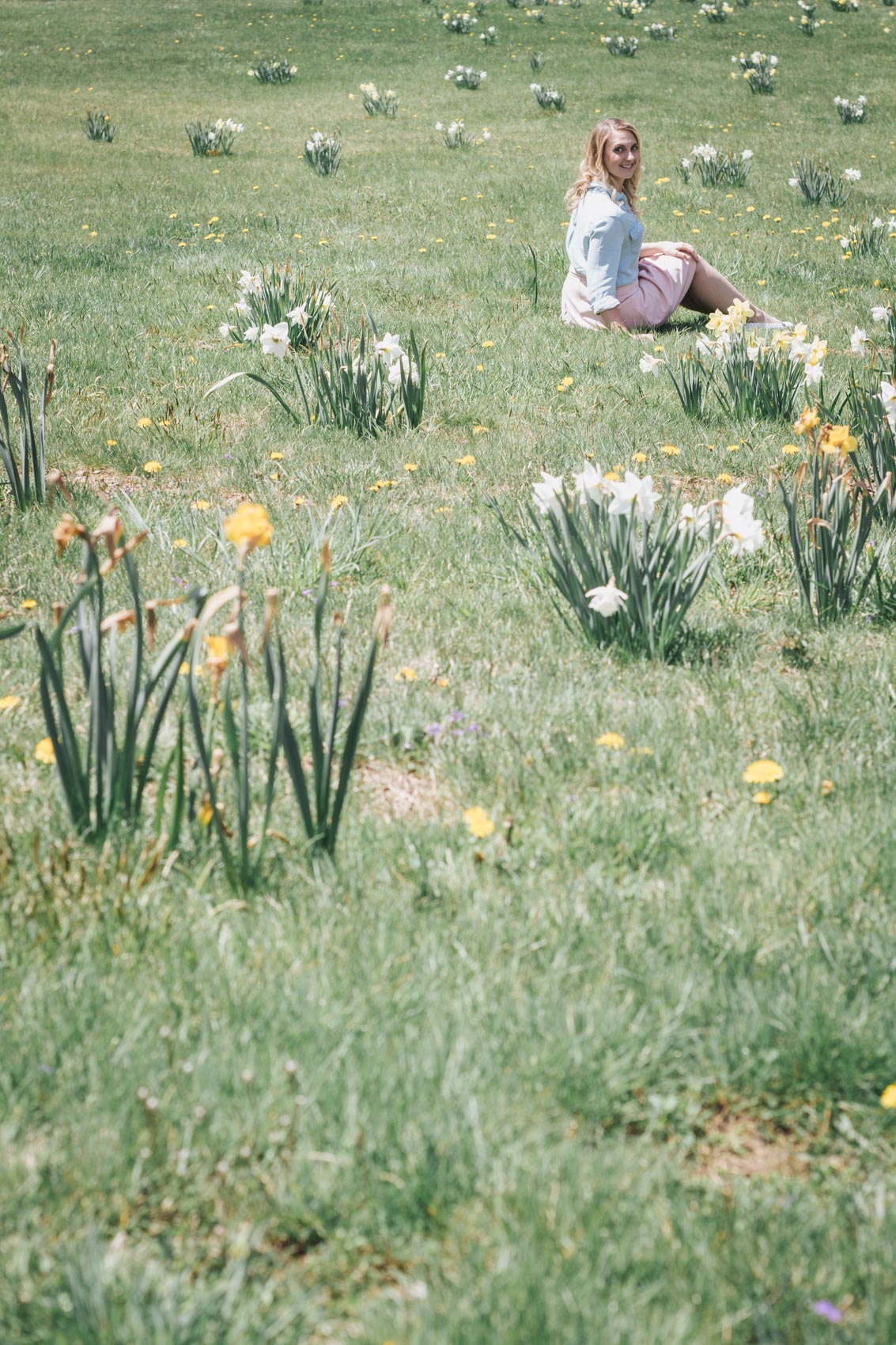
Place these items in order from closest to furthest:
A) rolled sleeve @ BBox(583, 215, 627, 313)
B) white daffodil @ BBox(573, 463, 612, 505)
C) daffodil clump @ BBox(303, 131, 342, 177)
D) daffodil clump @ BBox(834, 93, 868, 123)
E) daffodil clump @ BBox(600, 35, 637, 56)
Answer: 1. white daffodil @ BBox(573, 463, 612, 505)
2. rolled sleeve @ BBox(583, 215, 627, 313)
3. daffodil clump @ BBox(303, 131, 342, 177)
4. daffodil clump @ BBox(834, 93, 868, 123)
5. daffodil clump @ BBox(600, 35, 637, 56)

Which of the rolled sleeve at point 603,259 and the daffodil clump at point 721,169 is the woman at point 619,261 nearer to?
the rolled sleeve at point 603,259

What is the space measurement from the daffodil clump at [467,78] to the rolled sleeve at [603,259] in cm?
1267

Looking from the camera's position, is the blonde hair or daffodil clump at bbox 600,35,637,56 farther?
daffodil clump at bbox 600,35,637,56

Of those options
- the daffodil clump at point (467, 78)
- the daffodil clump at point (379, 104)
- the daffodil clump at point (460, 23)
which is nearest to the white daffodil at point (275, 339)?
the daffodil clump at point (379, 104)

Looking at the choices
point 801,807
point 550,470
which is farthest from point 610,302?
point 801,807

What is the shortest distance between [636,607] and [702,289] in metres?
4.32

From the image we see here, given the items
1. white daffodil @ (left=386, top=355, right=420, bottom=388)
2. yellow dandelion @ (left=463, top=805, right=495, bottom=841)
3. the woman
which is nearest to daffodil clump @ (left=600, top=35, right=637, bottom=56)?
the woman

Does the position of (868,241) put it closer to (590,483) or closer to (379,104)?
(590,483)

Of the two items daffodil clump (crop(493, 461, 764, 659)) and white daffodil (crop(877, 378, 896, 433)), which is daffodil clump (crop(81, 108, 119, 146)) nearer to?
white daffodil (crop(877, 378, 896, 433))

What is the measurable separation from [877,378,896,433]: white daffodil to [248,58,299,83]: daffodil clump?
16794mm

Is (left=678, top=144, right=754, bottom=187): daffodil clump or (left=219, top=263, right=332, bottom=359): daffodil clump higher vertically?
(left=678, top=144, right=754, bottom=187): daffodil clump

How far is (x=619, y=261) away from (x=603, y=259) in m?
0.19

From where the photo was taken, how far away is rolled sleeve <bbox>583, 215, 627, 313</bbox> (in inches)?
220

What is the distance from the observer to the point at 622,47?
731 inches
